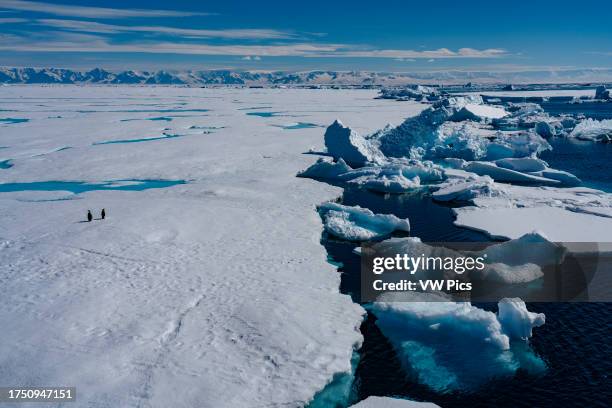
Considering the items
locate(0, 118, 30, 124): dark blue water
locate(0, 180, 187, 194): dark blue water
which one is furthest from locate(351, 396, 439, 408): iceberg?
locate(0, 118, 30, 124): dark blue water

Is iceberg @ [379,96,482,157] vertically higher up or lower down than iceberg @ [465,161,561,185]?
higher up

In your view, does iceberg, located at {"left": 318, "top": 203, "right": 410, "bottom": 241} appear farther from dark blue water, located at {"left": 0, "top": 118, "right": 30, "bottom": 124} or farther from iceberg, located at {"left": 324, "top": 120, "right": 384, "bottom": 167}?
dark blue water, located at {"left": 0, "top": 118, "right": 30, "bottom": 124}

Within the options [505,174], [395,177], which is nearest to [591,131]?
[505,174]

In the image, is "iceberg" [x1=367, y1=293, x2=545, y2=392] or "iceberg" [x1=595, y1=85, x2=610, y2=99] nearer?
"iceberg" [x1=367, y1=293, x2=545, y2=392]

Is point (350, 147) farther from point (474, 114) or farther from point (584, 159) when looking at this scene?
point (474, 114)

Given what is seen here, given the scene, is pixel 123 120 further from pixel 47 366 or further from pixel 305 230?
pixel 47 366

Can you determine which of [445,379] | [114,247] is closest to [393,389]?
[445,379]

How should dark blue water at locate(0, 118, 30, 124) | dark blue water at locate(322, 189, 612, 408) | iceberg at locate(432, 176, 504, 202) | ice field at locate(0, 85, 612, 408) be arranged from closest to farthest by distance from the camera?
dark blue water at locate(322, 189, 612, 408) < ice field at locate(0, 85, 612, 408) < iceberg at locate(432, 176, 504, 202) < dark blue water at locate(0, 118, 30, 124)

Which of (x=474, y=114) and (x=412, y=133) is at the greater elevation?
(x=474, y=114)
